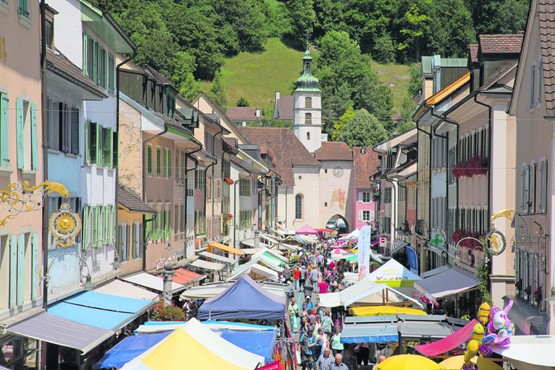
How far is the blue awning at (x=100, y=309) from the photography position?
2237cm

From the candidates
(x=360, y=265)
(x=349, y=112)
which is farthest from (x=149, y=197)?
(x=349, y=112)

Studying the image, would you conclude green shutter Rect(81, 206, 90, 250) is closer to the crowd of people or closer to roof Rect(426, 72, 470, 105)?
the crowd of people

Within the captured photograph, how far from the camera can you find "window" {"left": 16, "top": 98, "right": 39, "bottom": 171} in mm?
19547

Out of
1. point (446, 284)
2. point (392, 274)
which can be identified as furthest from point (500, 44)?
point (392, 274)

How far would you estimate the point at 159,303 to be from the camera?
32156 mm

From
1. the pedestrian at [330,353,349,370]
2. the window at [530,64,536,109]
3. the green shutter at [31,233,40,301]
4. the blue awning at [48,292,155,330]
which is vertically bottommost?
the pedestrian at [330,353,349,370]

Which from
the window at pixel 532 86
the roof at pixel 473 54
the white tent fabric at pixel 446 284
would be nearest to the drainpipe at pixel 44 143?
the window at pixel 532 86

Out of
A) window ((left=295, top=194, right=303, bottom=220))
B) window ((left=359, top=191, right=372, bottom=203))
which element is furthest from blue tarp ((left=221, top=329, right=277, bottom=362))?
window ((left=359, top=191, right=372, bottom=203))

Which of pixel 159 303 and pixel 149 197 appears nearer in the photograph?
pixel 159 303

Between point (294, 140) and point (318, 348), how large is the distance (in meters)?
95.8

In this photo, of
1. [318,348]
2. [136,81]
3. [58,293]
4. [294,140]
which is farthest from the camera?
[294,140]

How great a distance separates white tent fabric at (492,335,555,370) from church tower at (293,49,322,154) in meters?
134

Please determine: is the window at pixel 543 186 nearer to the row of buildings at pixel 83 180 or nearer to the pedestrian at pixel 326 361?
the pedestrian at pixel 326 361

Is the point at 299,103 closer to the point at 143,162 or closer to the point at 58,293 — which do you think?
the point at 143,162
